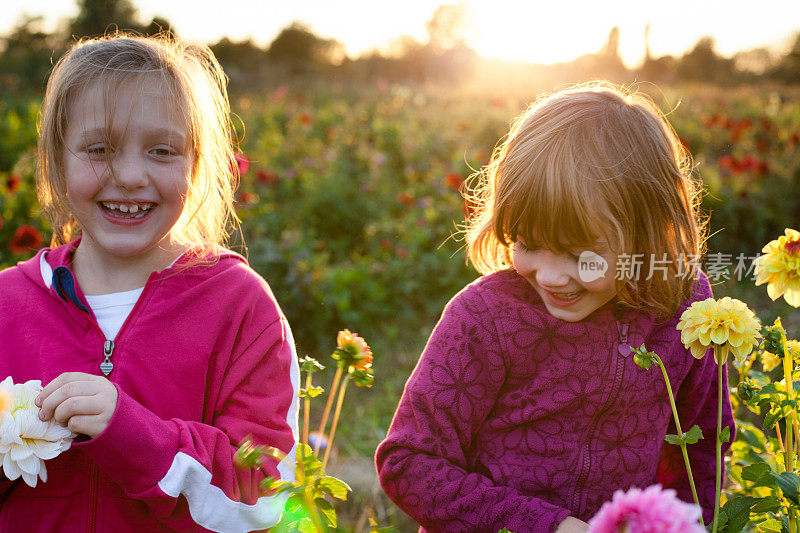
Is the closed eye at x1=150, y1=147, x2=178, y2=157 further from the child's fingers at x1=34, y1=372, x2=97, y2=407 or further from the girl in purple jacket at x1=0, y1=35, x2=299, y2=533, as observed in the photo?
the child's fingers at x1=34, y1=372, x2=97, y2=407

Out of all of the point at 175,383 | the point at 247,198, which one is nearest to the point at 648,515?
the point at 175,383

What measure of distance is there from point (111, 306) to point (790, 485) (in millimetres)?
1223

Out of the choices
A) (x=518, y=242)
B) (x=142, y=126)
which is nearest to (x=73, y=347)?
(x=142, y=126)

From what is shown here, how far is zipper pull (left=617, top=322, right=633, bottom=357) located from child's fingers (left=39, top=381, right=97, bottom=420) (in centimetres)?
95

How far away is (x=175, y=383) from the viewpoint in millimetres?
1312

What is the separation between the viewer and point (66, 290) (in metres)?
1.37

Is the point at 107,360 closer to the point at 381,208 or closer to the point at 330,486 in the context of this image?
the point at 330,486

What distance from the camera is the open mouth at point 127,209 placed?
135cm

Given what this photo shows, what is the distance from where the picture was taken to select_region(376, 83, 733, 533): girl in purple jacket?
1240mm

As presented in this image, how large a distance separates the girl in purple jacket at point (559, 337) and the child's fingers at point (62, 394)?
0.55m

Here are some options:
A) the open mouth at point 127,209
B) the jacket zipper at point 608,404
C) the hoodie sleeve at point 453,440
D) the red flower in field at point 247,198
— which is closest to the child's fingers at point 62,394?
the open mouth at point 127,209

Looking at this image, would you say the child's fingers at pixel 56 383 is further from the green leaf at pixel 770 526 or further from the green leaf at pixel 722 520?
the green leaf at pixel 770 526

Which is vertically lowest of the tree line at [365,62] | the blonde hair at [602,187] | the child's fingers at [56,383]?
the child's fingers at [56,383]

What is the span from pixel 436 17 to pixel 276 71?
1589 cm
